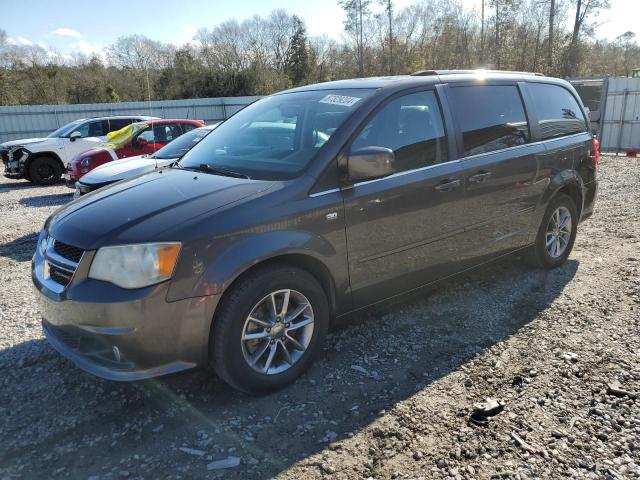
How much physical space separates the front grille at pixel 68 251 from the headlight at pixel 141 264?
236 mm

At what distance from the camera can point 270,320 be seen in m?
3.01

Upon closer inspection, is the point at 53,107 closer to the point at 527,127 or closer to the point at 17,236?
the point at 17,236

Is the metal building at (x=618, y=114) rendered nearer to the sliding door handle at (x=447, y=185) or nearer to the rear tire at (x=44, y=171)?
the sliding door handle at (x=447, y=185)

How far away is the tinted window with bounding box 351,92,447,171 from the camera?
345cm

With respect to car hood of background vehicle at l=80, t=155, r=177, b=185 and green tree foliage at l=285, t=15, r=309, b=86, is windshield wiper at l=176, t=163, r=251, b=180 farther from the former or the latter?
green tree foliage at l=285, t=15, r=309, b=86

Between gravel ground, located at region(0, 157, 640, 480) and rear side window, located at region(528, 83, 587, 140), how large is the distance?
1.67 metres

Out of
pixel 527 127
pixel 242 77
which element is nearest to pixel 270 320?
pixel 527 127

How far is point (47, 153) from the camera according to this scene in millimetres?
13156

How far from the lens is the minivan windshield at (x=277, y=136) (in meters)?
3.32

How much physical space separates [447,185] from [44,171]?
1275 centimetres

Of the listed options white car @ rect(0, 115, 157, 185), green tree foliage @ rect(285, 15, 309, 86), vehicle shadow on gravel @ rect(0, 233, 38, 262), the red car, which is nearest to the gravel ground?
vehicle shadow on gravel @ rect(0, 233, 38, 262)

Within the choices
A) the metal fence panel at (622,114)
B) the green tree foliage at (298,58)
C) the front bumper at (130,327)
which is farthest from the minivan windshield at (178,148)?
the green tree foliage at (298,58)

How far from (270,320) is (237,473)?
880 mm

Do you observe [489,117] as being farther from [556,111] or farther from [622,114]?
[622,114]
